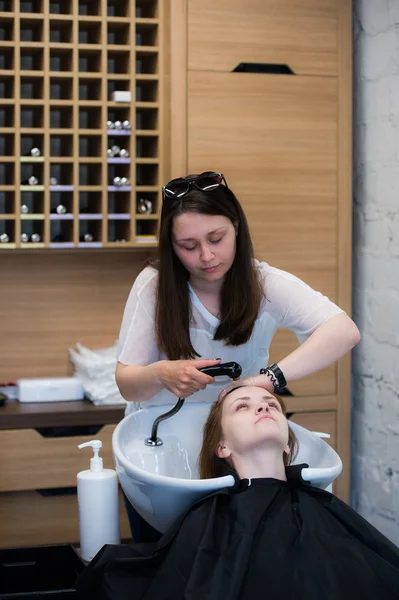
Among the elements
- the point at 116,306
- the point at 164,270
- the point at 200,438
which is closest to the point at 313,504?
the point at 200,438

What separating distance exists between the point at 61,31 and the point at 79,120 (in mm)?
327

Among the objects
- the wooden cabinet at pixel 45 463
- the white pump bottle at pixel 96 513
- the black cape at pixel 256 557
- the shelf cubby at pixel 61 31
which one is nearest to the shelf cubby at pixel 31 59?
the shelf cubby at pixel 61 31

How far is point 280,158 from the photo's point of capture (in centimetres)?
315

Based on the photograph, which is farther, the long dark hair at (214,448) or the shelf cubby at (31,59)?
the shelf cubby at (31,59)

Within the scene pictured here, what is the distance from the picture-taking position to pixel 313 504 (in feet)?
5.21

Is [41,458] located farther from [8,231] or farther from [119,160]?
[119,160]

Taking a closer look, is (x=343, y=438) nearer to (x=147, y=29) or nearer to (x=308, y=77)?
(x=308, y=77)

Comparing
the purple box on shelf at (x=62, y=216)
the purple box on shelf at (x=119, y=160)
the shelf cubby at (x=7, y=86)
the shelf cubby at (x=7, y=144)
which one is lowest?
the purple box on shelf at (x=62, y=216)

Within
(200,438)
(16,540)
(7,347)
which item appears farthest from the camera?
(7,347)

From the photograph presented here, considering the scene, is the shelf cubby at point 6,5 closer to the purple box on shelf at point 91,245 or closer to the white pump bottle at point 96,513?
the purple box on shelf at point 91,245

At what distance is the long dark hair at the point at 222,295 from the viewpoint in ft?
6.40

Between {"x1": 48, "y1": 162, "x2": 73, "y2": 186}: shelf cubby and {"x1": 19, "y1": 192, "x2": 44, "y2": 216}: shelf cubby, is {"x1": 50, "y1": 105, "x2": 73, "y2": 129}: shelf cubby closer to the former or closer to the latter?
{"x1": 48, "y1": 162, "x2": 73, "y2": 186}: shelf cubby

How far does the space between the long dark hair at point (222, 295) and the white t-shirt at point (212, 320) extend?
2 cm

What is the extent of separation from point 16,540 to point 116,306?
0.96 meters
